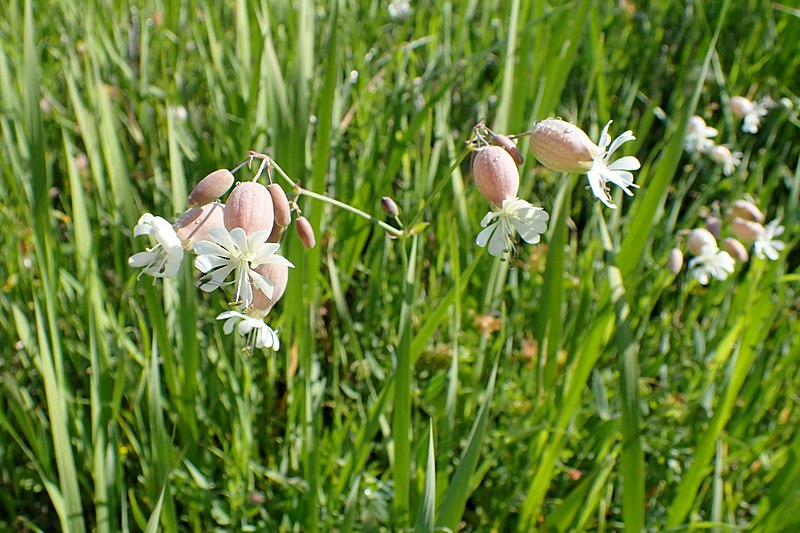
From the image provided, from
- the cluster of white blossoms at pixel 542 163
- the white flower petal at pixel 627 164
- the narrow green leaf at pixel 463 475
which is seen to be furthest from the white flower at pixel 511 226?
the narrow green leaf at pixel 463 475

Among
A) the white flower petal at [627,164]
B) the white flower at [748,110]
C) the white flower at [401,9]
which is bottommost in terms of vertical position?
the white flower at [748,110]

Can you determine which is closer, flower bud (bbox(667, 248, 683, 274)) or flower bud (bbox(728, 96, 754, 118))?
flower bud (bbox(667, 248, 683, 274))

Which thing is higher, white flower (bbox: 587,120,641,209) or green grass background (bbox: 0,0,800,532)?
white flower (bbox: 587,120,641,209)

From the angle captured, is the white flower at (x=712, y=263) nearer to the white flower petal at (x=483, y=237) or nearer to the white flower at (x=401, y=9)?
the white flower petal at (x=483, y=237)

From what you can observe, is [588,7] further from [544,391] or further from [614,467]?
[614,467]

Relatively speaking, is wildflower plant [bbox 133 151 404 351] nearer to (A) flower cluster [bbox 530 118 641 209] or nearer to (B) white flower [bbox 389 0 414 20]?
(A) flower cluster [bbox 530 118 641 209]

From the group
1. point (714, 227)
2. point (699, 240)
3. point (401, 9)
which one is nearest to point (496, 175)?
point (699, 240)

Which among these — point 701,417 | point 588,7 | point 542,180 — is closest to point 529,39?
point 588,7

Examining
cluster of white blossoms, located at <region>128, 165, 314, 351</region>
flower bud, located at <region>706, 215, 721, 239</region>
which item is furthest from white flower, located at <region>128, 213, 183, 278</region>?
flower bud, located at <region>706, 215, 721, 239</region>
